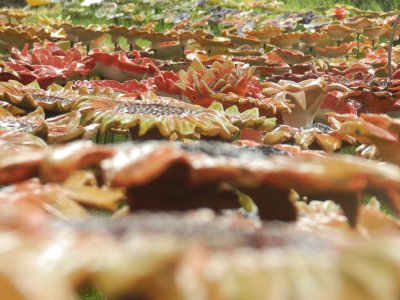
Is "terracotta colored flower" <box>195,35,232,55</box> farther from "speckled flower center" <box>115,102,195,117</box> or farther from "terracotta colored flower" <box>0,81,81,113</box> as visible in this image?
"speckled flower center" <box>115,102,195,117</box>

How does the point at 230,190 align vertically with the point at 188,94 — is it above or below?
above

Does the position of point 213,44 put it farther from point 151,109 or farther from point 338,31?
point 151,109

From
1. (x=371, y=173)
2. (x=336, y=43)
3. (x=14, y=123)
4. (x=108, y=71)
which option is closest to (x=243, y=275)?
(x=371, y=173)

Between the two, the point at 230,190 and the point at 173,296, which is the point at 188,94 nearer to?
the point at 230,190

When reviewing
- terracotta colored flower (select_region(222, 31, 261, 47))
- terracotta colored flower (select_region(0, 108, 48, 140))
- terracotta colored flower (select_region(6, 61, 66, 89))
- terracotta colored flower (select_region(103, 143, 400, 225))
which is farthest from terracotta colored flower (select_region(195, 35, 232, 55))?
terracotta colored flower (select_region(103, 143, 400, 225))

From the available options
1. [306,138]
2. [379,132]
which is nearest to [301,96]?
[306,138]

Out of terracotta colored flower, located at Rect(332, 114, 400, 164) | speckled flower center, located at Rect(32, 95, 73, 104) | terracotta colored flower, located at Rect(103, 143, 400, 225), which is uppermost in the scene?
terracotta colored flower, located at Rect(103, 143, 400, 225)

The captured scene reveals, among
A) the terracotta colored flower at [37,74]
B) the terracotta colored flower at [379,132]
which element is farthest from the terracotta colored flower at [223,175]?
the terracotta colored flower at [37,74]
